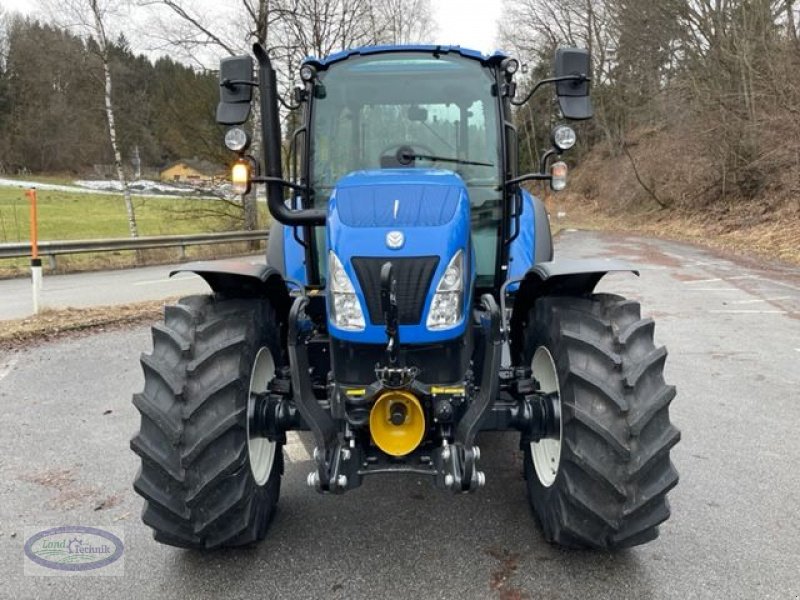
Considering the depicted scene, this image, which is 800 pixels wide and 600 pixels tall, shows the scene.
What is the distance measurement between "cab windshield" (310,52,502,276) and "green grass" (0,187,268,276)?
483 inches

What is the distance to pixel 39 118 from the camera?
2333 inches

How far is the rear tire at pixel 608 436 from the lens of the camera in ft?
8.47

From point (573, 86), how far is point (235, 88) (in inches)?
67.5

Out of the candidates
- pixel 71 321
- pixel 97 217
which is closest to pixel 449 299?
pixel 71 321

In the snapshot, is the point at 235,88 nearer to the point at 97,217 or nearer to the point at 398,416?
the point at 398,416

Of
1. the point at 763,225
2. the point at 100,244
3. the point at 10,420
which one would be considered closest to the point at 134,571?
the point at 10,420

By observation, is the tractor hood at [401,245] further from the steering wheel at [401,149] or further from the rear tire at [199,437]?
the steering wheel at [401,149]

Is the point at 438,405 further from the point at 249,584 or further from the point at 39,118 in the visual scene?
the point at 39,118

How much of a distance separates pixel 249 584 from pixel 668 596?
1.70 m

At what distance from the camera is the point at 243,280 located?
3098 mm

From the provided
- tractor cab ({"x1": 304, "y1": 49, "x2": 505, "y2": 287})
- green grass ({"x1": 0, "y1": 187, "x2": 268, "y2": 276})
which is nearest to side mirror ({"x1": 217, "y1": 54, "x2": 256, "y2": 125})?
tractor cab ({"x1": 304, "y1": 49, "x2": 505, "y2": 287})

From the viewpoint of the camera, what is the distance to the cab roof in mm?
3754

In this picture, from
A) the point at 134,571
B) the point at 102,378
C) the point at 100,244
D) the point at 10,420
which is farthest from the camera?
the point at 100,244

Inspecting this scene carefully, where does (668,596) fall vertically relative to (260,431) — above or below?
below
